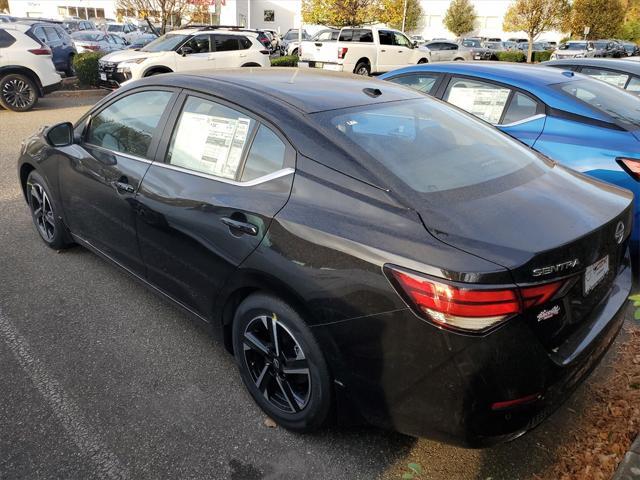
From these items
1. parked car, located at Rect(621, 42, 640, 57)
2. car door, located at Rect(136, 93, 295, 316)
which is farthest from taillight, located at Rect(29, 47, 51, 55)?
parked car, located at Rect(621, 42, 640, 57)

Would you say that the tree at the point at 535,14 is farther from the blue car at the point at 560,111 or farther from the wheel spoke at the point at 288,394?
the wheel spoke at the point at 288,394

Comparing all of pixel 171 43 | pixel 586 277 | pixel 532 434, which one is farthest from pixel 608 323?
pixel 171 43

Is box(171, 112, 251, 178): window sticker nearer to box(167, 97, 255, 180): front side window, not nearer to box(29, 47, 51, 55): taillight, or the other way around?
box(167, 97, 255, 180): front side window

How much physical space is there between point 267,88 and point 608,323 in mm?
2004

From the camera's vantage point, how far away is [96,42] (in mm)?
19781

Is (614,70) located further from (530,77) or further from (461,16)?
(461,16)

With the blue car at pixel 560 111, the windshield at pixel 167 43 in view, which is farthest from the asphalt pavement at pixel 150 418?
the windshield at pixel 167 43

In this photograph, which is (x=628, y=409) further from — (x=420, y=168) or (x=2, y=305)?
(x=2, y=305)

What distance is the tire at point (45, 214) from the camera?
4.09m

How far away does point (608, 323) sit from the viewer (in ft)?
7.43

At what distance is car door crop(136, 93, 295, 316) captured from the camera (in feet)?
7.79

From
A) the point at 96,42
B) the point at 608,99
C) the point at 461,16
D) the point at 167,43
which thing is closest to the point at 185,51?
the point at 167,43

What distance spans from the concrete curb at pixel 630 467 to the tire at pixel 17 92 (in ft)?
40.9

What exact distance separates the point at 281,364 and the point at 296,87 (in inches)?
57.9
